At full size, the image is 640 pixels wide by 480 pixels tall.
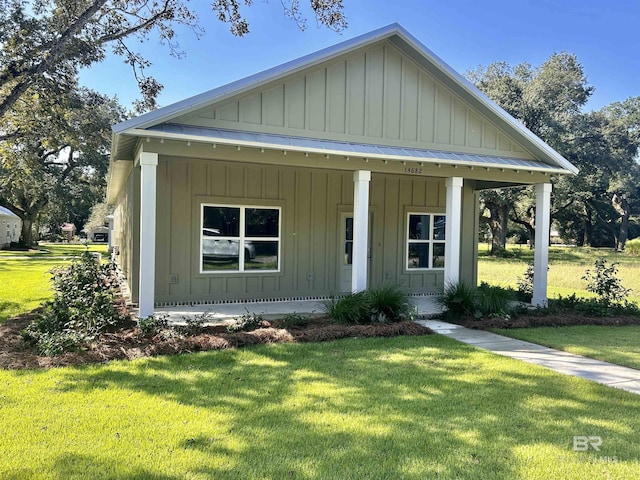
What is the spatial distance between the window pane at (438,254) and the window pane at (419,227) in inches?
16.1

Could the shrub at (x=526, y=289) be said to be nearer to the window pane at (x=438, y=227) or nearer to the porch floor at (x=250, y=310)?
the window pane at (x=438, y=227)

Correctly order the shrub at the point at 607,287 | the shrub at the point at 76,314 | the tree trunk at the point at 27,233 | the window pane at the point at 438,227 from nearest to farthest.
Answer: the shrub at the point at 76,314 < the shrub at the point at 607,287 < the window pane at the point at 438,227 < the tree trunk at the point at 27,233

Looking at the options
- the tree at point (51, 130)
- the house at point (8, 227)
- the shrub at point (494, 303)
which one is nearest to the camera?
the shrub at point (494, 303)

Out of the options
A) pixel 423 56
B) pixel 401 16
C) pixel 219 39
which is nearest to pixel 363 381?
pixel 423 56

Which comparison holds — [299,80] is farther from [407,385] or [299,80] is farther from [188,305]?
[407,385]

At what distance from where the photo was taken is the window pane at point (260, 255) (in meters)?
9.77

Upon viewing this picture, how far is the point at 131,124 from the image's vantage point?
263 inches

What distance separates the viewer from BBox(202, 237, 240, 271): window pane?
9375mm

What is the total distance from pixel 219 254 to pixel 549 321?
669 centimetres

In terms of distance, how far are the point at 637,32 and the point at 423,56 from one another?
80.3 ft

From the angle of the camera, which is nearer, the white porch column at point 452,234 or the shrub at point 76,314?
the shrub at point 76,314

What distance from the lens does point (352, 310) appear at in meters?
7.56

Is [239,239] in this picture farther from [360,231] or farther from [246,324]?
[246,324]

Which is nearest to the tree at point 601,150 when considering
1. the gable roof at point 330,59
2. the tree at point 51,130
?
the gable roof at point 330,59
